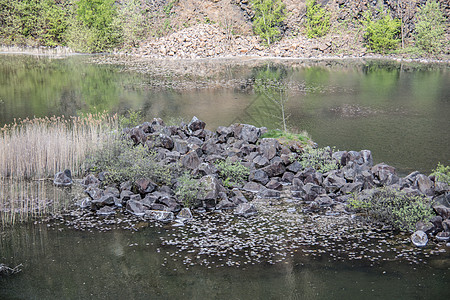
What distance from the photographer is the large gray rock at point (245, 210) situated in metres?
9.55

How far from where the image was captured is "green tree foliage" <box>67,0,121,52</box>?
49.0 meters

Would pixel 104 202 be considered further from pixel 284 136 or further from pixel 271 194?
pixel 284 136

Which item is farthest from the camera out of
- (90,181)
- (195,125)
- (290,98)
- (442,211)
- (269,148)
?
(290,98)

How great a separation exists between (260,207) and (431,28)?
1598 inches

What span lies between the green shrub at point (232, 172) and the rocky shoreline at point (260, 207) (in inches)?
5.0

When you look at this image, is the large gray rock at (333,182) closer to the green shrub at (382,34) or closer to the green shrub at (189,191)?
the green shrub at (189,191)

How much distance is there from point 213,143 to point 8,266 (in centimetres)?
643

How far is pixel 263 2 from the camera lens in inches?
2041

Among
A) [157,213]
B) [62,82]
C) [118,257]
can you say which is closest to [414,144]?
[157,213]

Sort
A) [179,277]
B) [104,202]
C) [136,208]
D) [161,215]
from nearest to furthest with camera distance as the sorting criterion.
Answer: [179,277] < [161,215] < [136,208] < [104,202]

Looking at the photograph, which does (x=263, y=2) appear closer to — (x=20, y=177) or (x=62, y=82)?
(x=62, y=82)

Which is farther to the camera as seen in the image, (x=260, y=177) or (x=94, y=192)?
(x=260, y=177)

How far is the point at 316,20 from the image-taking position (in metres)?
50.2

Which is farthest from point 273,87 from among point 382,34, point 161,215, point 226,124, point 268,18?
point 268,18
